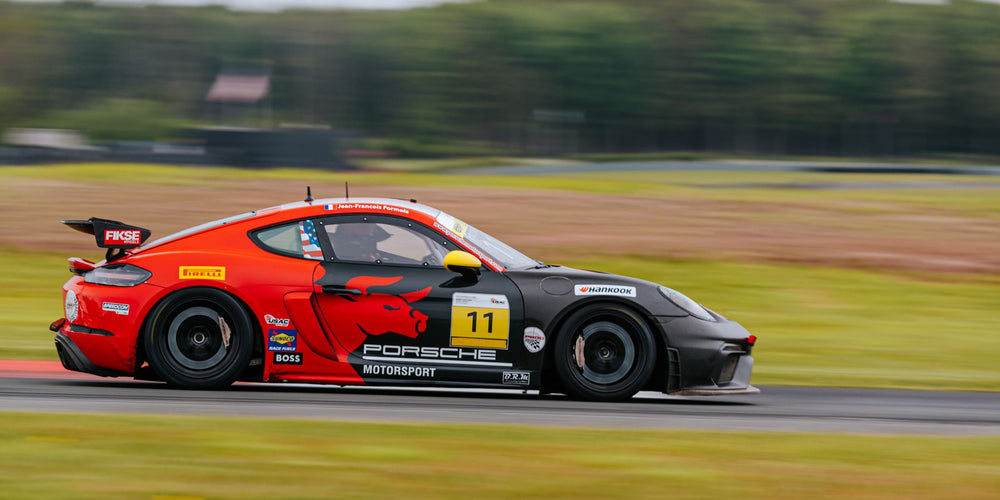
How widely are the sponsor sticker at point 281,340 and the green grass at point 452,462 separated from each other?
83 cm

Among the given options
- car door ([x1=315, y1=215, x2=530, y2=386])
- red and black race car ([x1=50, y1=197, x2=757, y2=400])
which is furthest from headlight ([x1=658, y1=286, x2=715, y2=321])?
car door ([x1=315, y1=215, x2=530, y2=386])

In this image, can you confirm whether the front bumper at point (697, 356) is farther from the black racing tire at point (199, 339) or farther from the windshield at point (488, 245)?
the black racing tire at point (199, 339)

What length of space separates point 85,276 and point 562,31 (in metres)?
77.7

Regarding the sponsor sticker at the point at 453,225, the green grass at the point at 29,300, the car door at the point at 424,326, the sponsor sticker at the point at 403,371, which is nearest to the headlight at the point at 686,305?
the car door at the point at 424,326

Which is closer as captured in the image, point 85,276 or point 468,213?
point 85,276

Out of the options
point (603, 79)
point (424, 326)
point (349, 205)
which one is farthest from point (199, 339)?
point (603, 79)

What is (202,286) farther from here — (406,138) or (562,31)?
(562,31)

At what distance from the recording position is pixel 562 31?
82562 mm

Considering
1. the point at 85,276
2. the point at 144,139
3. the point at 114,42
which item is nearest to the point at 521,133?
the point at 144,139

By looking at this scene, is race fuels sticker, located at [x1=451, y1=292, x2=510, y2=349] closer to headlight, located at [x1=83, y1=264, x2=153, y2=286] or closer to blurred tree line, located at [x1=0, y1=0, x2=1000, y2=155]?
headlight, located at [x1=83, y1=264, x2=153, y2=286]

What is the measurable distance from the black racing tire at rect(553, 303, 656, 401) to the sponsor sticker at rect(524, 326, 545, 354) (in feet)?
0.33

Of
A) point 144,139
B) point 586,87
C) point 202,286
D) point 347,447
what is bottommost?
point 347,447

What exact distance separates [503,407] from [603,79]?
73.4 m

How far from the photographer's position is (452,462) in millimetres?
5070
